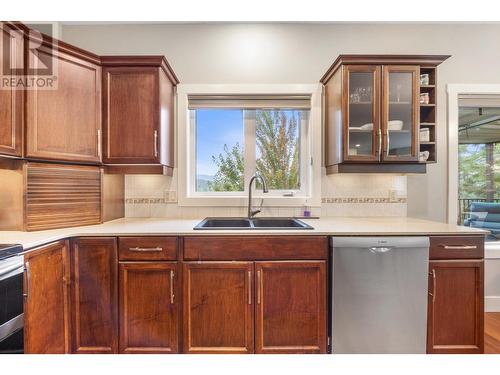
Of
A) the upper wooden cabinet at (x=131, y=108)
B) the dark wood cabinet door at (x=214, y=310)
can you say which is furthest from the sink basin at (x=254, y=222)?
the upper wooden cabinet at (x=131, y=108)

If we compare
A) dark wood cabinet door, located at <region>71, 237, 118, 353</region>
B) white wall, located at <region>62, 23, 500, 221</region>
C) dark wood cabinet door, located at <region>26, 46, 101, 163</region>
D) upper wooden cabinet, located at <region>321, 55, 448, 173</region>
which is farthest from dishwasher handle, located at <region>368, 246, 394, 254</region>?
dark wood cabinet door, located at <region>26, 46, 101, 163</region>

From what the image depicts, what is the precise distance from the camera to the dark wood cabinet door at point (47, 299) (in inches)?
55.3

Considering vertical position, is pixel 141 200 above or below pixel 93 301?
above

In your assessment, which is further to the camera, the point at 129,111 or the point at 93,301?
the point at 129,111

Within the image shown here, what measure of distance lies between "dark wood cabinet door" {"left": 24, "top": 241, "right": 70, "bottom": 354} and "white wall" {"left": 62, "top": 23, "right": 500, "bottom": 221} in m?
1.77

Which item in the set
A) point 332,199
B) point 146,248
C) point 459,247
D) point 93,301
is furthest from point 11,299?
point 459,247

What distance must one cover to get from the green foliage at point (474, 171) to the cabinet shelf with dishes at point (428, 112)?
0.66m

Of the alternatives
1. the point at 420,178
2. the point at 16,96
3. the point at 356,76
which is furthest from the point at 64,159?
the point at 420,178

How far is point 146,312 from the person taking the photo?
1.70m

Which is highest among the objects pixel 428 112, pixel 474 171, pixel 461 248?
pixel 428 112

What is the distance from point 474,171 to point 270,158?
197cm

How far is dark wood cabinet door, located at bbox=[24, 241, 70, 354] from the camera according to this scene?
55.3 inches

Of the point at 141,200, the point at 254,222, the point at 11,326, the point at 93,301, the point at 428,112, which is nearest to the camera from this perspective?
the point at 11,326

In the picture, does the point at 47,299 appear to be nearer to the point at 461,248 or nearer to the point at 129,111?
the point at 129,111
